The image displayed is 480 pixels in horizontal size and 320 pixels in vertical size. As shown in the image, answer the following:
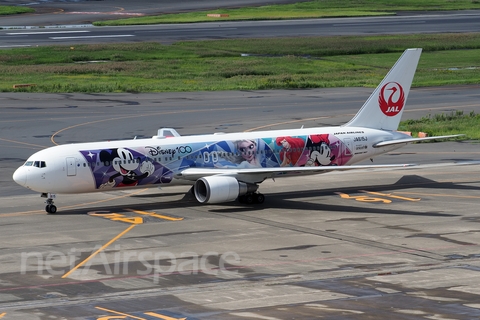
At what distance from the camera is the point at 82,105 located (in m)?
80.4

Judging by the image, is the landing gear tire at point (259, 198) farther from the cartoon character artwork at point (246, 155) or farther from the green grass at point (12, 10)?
the green grass at point (12, 10)

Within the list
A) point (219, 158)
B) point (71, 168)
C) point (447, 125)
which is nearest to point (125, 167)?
point (71, 168)

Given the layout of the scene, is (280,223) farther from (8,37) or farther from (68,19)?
(68,19)

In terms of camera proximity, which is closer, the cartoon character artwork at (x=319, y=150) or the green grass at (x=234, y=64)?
the cartoon character artwork at (x=319, y=150)

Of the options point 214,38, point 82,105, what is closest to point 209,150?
point 82,105

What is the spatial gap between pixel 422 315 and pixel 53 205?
24.2m

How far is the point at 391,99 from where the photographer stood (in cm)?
4922

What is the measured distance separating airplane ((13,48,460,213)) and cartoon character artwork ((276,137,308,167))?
2.5 inches

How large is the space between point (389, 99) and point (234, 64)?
208 feet

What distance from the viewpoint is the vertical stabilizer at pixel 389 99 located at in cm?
4841

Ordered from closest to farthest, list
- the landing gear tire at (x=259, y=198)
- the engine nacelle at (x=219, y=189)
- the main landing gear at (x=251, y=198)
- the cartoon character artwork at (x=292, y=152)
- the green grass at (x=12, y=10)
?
the engine nacelle at (x=219, y=189) → the main landing gear at (x=251, y=198) → the landing gear tire at (x=259, y=198) → the cartoon character artwork at (x=292, y=152) → the green grass at (x=12, y=10)

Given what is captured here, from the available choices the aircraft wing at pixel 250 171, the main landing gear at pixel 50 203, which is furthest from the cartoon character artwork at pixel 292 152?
the main landing gear at pixel 50 203

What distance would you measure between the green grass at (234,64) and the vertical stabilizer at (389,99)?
46072 millimetres

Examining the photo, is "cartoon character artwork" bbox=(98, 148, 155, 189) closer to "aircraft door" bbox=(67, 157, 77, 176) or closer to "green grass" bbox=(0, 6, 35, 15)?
"aircraft door" bbox=(67, 157, 77, 176)
